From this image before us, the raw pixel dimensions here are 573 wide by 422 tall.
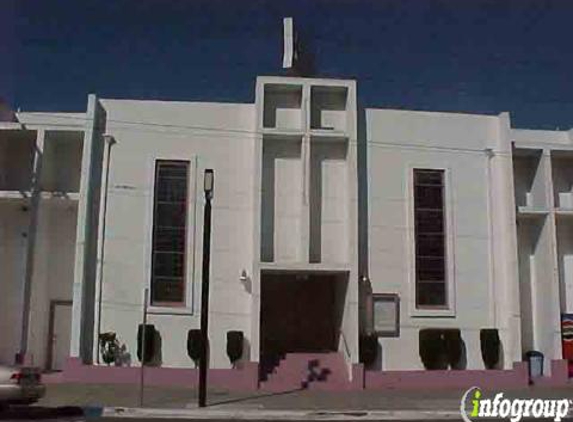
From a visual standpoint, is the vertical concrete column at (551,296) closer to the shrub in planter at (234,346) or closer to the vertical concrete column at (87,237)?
the shrub in planter at (234,346)

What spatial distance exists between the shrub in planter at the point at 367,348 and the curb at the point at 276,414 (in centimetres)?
633

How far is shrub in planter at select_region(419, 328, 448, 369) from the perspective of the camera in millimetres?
25453

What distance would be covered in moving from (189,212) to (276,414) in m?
9.49

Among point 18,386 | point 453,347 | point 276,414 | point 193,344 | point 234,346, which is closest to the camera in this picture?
point 18,386

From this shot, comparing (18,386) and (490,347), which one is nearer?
(18,386)

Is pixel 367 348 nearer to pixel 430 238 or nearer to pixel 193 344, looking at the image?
pixel 430 238

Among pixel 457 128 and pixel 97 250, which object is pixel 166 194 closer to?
pixel 97 250

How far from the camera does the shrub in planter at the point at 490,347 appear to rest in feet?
84.4

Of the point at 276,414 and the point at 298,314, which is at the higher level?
the point at 298,314

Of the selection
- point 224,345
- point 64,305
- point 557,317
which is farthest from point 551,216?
point 64,305

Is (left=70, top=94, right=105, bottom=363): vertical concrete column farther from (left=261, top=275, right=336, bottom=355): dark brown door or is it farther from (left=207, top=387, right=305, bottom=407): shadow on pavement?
(left=207, top=387, right=305, bottom=407): shadow on pavement

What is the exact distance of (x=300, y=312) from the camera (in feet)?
90.4

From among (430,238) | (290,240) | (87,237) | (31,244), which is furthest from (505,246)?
(31,244)

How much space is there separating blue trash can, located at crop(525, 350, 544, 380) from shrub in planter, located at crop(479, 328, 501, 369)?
1329 millimetres
